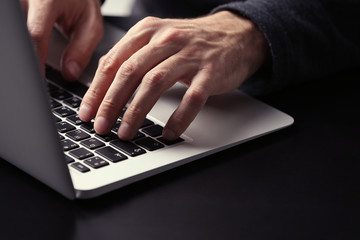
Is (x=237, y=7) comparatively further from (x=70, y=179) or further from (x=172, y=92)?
(x=70, y=179)

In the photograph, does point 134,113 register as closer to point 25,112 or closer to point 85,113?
point 85,113

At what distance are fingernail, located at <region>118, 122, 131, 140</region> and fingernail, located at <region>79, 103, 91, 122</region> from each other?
0.06 m

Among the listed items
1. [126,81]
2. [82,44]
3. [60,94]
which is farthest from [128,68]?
[82,44]

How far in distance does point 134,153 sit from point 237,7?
0.34m

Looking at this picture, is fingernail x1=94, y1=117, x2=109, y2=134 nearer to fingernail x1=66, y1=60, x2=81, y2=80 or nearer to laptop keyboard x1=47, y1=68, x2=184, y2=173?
laptop keyboard x1=47, y1=68, x2=184, y2=173

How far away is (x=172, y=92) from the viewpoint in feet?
2.33

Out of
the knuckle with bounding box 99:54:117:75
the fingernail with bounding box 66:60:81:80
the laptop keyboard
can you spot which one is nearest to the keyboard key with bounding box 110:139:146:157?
the laptop keyboard

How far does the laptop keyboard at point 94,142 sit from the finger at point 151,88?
0.05 ft

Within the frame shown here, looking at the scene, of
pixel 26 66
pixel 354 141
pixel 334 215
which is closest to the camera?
pixel 26 66

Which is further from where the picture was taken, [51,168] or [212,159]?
[212,159]

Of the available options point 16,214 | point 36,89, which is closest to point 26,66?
point 36,89

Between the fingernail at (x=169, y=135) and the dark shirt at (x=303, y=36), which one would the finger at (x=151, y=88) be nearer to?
the fingernail at (x=169, y=135)

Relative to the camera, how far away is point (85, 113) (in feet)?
1.99

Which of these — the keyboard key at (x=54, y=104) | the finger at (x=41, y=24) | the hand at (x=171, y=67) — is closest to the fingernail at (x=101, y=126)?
the hand at (x=171, y=67)
